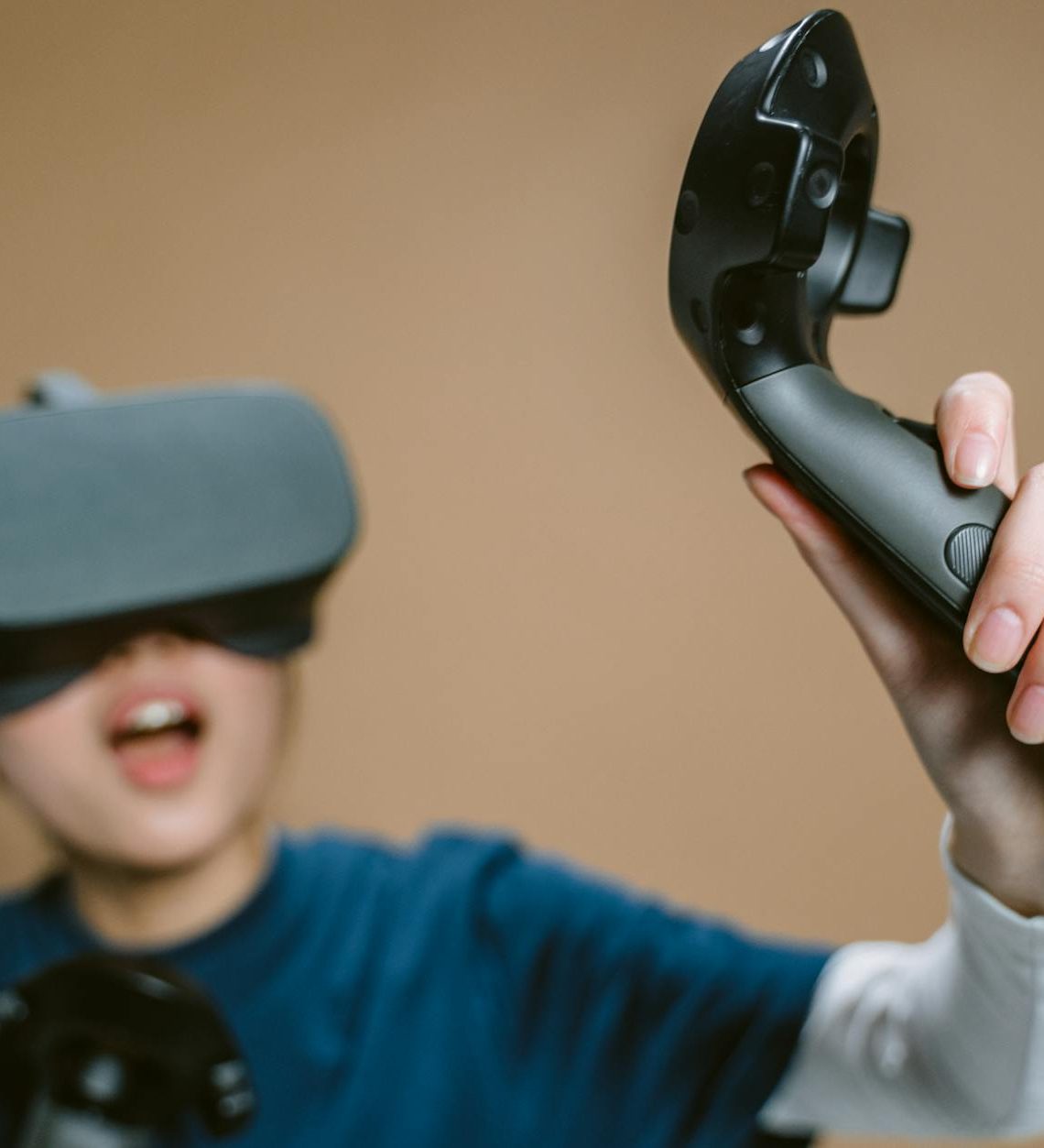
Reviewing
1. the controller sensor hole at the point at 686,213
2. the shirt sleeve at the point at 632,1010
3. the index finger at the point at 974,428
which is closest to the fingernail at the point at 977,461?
the index finger at the point at 974,428

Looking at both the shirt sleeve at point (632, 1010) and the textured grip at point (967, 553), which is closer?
the textured grip at point (967, 553)

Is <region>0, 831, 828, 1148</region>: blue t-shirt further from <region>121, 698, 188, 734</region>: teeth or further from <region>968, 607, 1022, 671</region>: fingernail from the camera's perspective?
<region>968, 607, 1022, 671</region>: fingernail

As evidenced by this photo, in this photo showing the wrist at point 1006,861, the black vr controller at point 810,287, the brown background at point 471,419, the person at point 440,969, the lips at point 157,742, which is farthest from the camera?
the brown background at point 471,419

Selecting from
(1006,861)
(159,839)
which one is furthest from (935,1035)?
(159,839)

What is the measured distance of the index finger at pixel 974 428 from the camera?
50 cm

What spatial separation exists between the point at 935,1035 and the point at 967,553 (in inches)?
12.6

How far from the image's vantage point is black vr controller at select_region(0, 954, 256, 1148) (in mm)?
781

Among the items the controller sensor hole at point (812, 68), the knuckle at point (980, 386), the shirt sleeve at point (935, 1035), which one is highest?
the controller sensor hole at point (812, 68)

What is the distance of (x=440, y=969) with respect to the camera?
99cm

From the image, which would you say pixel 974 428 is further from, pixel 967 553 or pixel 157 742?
pixel 157 742

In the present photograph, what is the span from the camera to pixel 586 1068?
0.94m

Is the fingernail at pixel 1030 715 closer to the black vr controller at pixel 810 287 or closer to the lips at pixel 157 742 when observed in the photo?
the black vr controller at pixel 810 287

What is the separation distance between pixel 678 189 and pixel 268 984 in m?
0.68

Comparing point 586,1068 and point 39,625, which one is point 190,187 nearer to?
point 39,625
